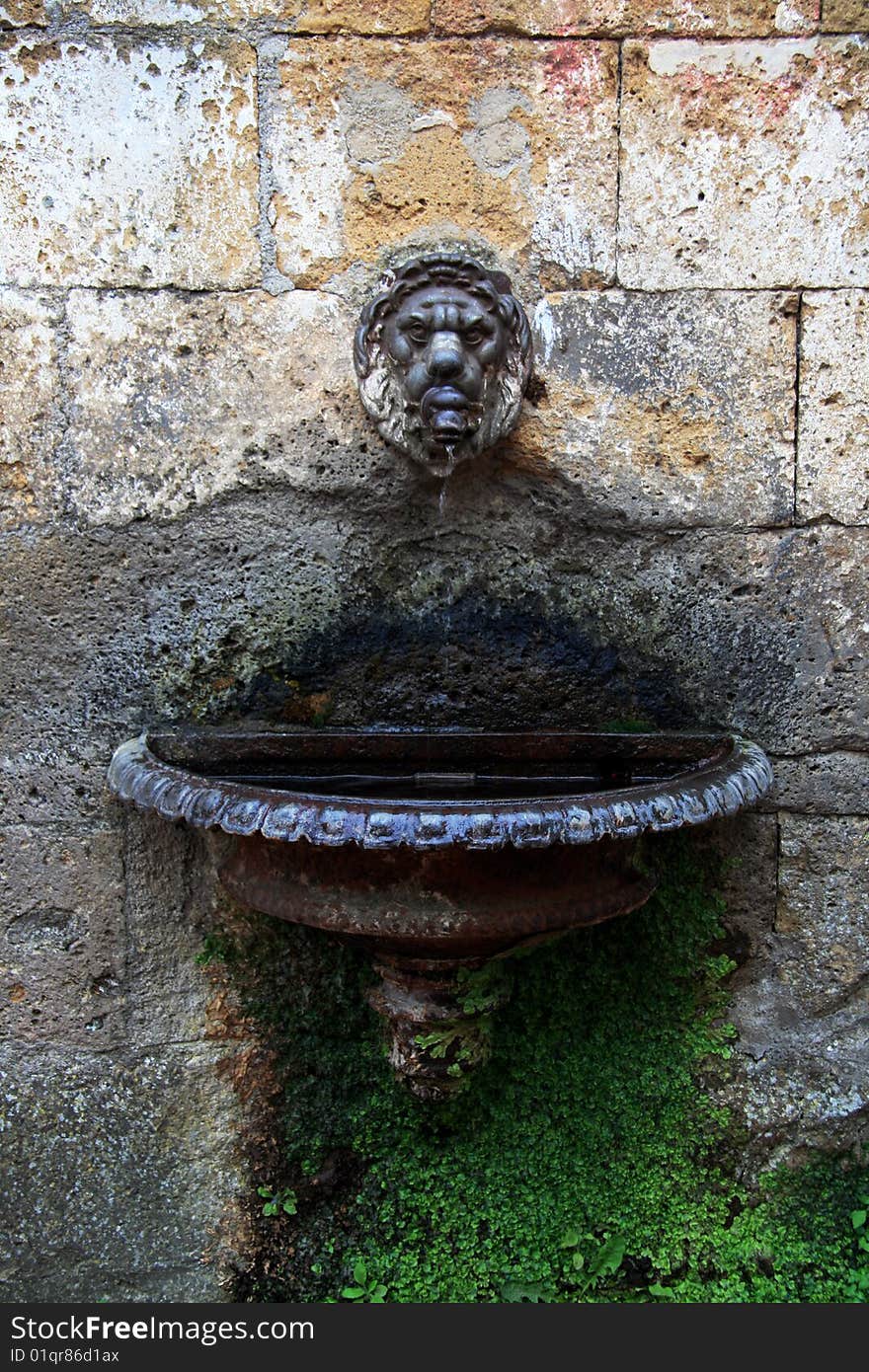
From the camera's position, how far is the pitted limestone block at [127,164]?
A: 2008 millimetres

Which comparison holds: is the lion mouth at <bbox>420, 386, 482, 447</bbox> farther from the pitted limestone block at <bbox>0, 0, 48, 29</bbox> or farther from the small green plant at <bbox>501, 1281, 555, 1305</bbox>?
the small green plant at <bbox>501, 1281, 555, 1305</bbox>

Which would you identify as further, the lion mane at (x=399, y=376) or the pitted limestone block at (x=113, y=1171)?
the pitted limestone block at (x=113, y=1171)

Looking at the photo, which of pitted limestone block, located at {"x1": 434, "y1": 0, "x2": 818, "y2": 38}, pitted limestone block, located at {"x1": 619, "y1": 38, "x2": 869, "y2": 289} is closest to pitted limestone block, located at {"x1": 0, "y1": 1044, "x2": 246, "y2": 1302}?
pitted limestone block, located at {"x1": 619, "y1": 38, "x2": 869, "y2": 289}

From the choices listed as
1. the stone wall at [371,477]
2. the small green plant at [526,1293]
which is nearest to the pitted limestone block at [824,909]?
the stone wall at [371,477]

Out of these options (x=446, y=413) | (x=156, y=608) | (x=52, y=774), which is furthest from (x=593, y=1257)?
(x=446, y=413)

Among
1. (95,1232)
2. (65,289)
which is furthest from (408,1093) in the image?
(65,289)

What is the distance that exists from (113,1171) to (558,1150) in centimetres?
96

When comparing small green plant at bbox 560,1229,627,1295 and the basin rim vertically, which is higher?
the basin rim

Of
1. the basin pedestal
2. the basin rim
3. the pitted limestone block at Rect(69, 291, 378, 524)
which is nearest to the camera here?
the basin rim

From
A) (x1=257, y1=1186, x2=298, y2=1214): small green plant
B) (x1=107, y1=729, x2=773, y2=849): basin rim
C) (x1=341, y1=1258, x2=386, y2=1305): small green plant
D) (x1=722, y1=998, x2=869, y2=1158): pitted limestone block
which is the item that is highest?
(x1=107, y1=729, x2=773, y2=849): basin rim

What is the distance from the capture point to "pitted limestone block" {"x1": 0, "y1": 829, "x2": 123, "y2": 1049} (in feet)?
7.02

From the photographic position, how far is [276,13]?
79.0 inches

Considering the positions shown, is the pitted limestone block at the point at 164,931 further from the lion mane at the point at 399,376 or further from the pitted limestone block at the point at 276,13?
the pitted limestone block at the point at 276,13

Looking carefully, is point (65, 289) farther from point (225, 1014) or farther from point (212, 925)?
point (225, 1014)
